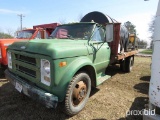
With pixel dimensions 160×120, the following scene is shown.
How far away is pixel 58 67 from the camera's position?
2949 millimetres

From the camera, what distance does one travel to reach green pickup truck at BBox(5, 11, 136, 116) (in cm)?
297

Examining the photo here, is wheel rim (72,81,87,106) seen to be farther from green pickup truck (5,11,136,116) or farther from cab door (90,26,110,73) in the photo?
cab door (90,26,110,73)

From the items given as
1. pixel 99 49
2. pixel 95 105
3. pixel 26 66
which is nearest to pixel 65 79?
pixel 26 66

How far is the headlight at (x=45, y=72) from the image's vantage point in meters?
2.98

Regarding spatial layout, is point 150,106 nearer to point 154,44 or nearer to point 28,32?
point 154,44

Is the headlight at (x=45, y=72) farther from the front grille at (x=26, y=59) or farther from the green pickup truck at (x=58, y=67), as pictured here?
the front grille at (x=26, y=59)

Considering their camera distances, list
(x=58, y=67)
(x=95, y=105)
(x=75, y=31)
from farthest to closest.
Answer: (x=75, y=31)
(x=95, y=105)
(x=58, y=67)

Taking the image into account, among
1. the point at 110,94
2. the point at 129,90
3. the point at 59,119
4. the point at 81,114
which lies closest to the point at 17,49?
the point at 59,119

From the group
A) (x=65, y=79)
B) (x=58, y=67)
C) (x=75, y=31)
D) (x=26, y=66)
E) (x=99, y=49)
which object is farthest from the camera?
(x=75, y=31)

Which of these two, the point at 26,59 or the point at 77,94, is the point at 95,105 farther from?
the point at 26,59

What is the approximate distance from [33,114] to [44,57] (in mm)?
1448

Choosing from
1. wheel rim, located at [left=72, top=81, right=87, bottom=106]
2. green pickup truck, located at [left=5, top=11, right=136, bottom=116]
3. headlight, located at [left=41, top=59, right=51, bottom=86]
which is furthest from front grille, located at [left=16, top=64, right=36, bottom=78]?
wheel rim, located at [left=72, top=81, right=87, bottom=106]

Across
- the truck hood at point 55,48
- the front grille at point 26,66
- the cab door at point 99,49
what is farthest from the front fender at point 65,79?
the cab door at point 99,49

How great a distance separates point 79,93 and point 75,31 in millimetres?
1860
